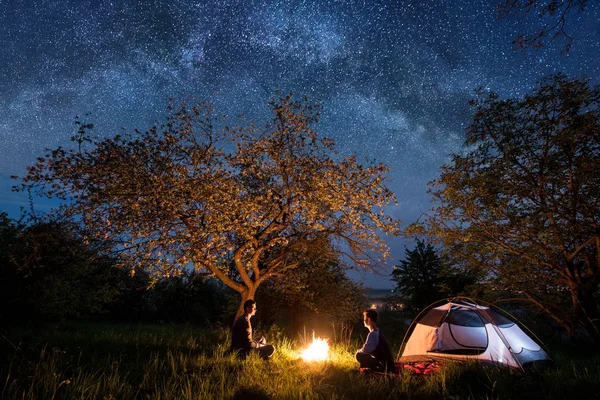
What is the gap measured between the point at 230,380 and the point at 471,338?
8.95m

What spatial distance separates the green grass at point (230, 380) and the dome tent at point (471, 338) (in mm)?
919

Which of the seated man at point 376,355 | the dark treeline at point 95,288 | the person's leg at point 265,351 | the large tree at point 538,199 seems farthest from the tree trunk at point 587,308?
the person's leg at point 265,351

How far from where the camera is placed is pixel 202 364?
27.7 feet

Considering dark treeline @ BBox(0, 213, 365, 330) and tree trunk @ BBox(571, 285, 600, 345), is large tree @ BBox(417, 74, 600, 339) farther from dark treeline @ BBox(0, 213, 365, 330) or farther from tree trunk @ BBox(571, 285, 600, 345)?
dark treeline @ BBox(0, 213, 365, 330)

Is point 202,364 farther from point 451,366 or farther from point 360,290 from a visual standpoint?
point 360,290

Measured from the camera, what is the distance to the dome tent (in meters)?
10.4

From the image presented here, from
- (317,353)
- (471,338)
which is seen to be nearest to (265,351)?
(317,353)

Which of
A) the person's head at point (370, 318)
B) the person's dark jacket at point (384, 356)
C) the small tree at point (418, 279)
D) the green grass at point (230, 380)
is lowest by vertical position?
the green grass at point (230, 380)

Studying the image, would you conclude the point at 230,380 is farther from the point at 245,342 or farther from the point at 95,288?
the point at 95,288

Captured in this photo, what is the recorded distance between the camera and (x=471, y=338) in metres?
12.1

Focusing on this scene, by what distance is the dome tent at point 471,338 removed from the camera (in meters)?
10.4

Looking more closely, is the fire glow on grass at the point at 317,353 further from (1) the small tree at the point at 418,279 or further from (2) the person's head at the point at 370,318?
(1) the small tree at the point at 418,279

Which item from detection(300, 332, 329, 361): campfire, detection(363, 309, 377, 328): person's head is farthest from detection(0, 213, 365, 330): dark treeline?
detection(363, 309, 377, 328): person's head

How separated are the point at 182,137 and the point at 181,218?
313 cm
